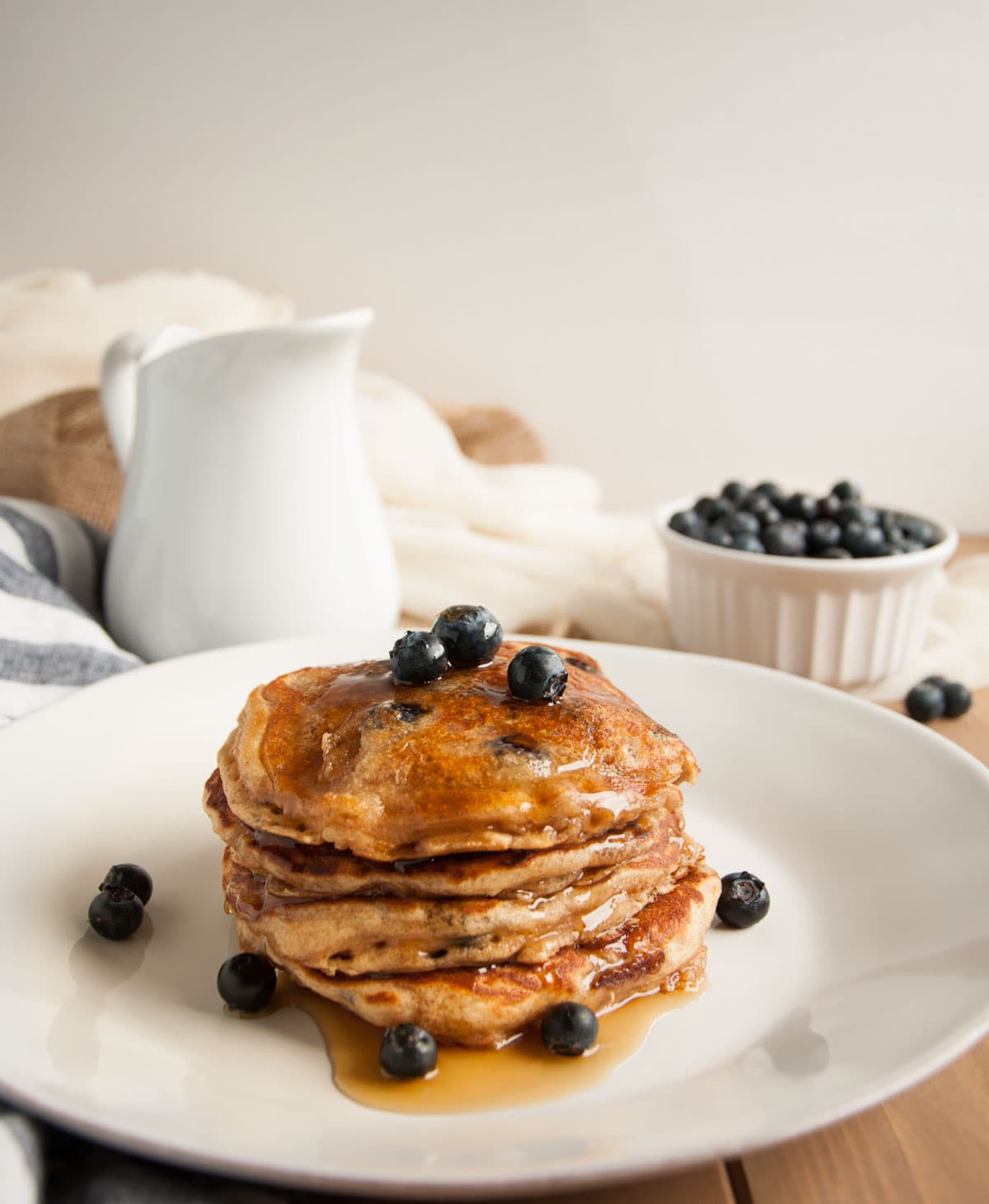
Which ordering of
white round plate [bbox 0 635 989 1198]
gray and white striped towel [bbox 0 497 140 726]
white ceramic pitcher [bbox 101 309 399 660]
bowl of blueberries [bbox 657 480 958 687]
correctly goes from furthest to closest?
bowl of blueberries [bbox 657 480 958 687], white ceramic pitcher [bbox 101 309 399 660], gray and white striped towel [bbox 0 497 140 726], white round plate [bbox 0 635 989 1198]

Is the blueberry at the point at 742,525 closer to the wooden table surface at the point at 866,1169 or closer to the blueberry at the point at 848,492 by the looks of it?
the blueberry at the point at 848,492

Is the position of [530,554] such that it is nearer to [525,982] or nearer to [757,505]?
[757,505]

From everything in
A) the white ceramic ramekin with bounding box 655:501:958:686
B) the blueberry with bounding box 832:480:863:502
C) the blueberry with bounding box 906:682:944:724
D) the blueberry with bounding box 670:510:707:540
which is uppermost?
the blueberry with bounding box 832:480:863:502

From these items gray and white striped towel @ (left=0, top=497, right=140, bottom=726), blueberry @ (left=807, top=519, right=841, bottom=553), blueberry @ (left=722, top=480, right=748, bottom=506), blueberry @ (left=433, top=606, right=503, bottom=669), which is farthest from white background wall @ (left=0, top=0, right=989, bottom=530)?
blueberry @ (left=433, top=606, right=503, bottom=669)

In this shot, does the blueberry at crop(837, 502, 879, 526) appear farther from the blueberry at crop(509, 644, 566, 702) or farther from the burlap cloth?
the burlap cloth

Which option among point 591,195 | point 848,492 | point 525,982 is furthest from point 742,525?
point 591,195

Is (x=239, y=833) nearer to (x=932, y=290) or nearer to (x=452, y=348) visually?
(x=452, y=348)
